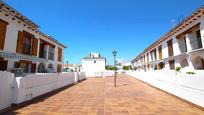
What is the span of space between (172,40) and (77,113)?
1668cm

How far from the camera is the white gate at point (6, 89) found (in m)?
4.89

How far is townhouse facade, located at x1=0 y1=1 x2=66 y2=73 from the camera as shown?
10.3 meters

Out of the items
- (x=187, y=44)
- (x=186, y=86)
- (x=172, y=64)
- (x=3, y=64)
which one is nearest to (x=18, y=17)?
(x=3, y=64)

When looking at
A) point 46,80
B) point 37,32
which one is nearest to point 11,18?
point 37,32

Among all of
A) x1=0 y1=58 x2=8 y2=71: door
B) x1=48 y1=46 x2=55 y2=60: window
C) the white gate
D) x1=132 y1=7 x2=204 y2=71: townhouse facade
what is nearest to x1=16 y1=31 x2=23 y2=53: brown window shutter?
x1=0 y1=58 x2=8 y2=71: door

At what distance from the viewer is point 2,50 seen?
10.1 metres

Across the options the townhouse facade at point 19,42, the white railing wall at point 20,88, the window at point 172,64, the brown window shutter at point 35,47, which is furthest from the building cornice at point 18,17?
the window at point 172,64

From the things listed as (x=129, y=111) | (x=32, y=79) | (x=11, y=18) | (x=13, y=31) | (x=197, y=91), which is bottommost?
(x=129, y=111)

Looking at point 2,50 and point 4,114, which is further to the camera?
point 2,50

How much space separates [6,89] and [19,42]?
8722mm

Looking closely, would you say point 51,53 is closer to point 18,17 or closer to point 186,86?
point 18,17

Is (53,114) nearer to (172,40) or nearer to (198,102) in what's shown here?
(198,102)

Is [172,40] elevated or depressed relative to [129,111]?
elevated

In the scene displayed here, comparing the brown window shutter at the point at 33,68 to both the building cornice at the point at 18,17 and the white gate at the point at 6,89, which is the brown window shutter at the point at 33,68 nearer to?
the building cornice at the point at 18,17
